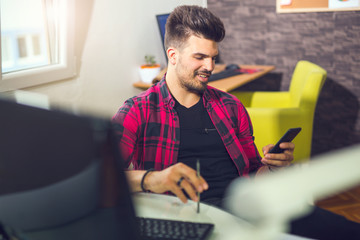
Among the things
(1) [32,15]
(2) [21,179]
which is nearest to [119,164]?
(2) [21,179]

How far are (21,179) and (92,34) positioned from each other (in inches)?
84.3

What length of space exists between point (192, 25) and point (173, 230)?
100 cm

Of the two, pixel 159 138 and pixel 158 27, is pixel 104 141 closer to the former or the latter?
pixel 159 138

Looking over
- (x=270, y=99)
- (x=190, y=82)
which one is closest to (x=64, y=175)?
(x=190, y=82)

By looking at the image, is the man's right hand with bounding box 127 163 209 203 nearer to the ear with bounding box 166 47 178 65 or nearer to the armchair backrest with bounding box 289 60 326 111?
the ear with bounding box 166 47 178 65

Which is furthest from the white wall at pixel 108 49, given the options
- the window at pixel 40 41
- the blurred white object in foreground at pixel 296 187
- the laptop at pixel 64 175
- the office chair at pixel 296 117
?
the blurred white object in foreground at pixel 296 187

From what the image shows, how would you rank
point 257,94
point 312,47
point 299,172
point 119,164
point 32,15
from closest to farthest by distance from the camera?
point 299,172
point 119,164
point 32,15
point 257,94
point 312,47

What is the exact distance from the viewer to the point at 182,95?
154 centimetres

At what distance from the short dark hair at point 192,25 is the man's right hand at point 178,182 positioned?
29.2 inches

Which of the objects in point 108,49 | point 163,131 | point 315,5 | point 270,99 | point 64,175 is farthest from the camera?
point 315,5

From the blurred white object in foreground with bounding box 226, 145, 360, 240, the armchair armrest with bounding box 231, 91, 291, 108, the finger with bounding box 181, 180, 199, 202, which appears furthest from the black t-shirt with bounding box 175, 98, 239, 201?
the armchair armrest with bounding box 231, 91, 291, 108

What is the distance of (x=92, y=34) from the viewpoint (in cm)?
246

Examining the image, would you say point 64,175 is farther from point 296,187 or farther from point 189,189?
point 189,189

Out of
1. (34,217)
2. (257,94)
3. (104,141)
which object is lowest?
(257,94)
